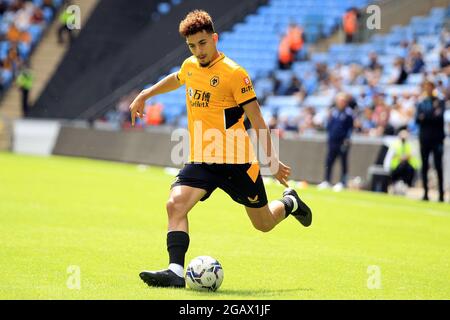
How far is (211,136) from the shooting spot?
935 cm

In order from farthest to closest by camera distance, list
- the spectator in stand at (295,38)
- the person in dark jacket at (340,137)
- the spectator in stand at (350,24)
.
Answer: the spectator in stand at (295,38)
the spectator in stand at (350,24)
the person in dark jacket at (340,137)

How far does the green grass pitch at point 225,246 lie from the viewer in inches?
355

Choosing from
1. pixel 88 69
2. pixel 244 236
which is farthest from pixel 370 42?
pixel 244 236

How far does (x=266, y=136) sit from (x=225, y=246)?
3501 millimetres

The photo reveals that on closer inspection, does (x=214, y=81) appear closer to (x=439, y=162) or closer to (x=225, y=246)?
(x=225, y=246)

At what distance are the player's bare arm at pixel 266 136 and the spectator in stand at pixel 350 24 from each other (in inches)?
937

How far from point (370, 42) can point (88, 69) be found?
1076cm

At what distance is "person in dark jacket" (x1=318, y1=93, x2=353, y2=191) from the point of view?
2442 cm

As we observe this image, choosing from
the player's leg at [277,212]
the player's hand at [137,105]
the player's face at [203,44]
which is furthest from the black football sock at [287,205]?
the player's face at [203,44]

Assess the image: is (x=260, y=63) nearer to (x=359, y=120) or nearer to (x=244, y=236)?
(x=359, y=120)

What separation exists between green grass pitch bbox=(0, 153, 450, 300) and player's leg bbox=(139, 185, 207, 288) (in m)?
0.14

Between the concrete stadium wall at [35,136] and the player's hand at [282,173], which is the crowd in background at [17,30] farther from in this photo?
the player's hand at [282,173]

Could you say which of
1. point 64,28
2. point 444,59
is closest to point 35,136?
point 64,28
